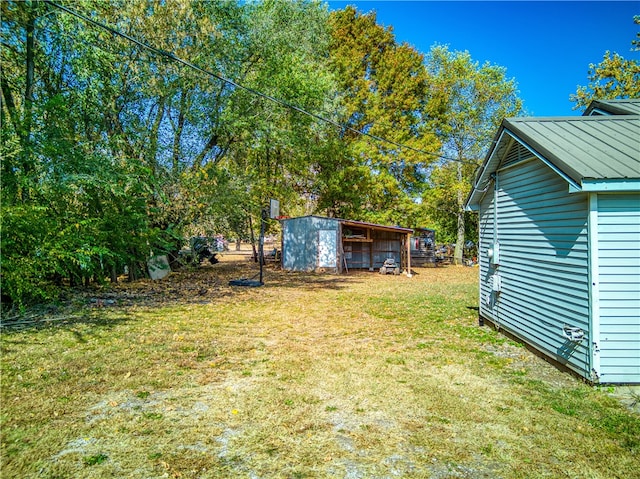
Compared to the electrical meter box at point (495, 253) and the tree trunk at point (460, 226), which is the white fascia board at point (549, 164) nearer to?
the electrical meter box at point (495, 253)

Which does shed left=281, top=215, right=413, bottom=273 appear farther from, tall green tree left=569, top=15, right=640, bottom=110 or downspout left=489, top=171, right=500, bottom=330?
tall green tree left=569, top=15, right=640, bottom=110

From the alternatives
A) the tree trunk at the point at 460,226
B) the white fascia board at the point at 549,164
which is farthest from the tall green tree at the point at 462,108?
the white fascia board at the point at 549,164

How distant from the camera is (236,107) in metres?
14.9

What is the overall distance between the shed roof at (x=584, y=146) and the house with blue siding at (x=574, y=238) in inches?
0.5

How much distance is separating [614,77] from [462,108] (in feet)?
26.2

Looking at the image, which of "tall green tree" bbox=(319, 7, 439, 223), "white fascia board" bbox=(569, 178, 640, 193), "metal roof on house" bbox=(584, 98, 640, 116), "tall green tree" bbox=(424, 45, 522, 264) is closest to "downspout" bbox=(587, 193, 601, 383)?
"white fascia board" bbox=(569, 178, 640, 193)

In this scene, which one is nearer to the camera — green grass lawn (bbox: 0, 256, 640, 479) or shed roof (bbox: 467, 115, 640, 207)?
green grass lawn (bbox: 0, 256, 640, 479)

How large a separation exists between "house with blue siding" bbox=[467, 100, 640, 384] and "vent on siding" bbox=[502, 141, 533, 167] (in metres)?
0.02

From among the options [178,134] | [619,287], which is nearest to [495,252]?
[619,287]

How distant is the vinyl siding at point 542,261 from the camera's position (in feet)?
14.4

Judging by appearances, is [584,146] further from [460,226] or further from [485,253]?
[460,226]

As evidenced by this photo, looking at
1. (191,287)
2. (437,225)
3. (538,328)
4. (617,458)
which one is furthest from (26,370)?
(437,225)

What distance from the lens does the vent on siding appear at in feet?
18.6

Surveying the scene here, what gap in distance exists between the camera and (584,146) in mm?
4871
